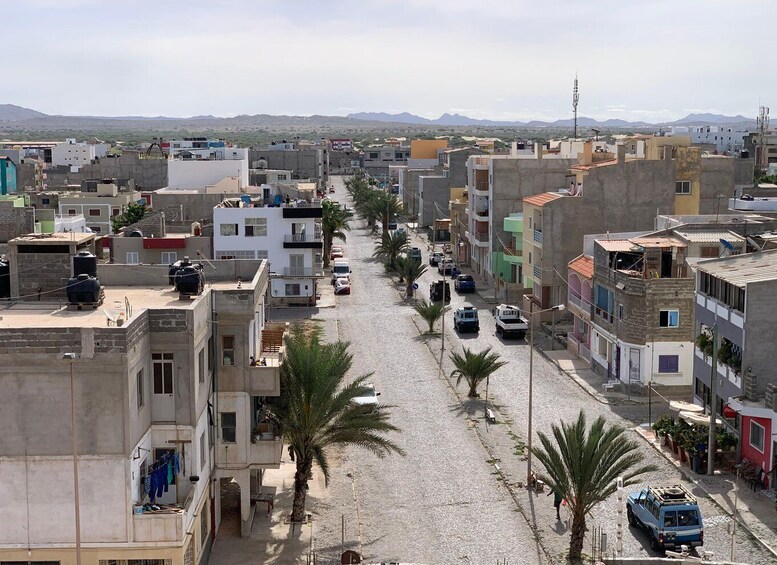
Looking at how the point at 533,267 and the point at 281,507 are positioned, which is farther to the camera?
the point at 533,267

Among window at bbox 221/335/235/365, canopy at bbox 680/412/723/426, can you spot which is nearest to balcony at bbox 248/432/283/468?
window at bbox 221/335/235/365

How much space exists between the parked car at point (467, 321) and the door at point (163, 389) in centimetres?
3258

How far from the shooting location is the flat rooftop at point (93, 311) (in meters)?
22.9

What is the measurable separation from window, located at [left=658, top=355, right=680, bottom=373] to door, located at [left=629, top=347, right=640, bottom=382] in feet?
2.67

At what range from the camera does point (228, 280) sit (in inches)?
1206

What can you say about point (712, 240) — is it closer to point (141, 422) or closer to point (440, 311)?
point (440, 311)

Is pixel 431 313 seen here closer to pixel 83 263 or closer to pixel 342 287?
pixel 342 287

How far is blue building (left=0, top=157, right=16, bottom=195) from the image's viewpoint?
100 metres

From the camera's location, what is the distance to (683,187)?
194ft

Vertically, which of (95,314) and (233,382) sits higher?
(95,314)

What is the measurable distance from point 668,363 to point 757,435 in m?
10.7

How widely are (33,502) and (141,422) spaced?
2533mm

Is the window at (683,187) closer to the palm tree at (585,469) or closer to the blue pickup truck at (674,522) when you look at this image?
the blue pickup truck at (674,522)

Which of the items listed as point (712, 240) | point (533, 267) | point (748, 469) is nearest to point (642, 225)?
point (533, 267)
